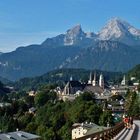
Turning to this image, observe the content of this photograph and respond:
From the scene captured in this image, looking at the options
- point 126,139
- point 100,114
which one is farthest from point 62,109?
point 126,139

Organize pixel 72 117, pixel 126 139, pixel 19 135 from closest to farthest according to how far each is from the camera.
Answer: pixel 126 139 < pixel 19 135 < pixel 72 117

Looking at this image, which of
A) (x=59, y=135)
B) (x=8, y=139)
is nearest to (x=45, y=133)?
(x=59, y=135)

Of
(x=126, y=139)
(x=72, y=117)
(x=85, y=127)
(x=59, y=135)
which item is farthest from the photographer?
(x=72, y=117)

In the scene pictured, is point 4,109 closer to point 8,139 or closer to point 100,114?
point 100,114

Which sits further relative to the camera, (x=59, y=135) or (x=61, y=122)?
(x=61, y=122)

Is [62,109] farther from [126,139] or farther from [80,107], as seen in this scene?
[126,139]

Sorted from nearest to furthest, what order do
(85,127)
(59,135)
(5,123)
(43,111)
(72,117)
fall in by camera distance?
(85,127) → (59,135) → (72,117) → (5,123) → (43,111)

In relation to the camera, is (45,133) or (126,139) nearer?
(126,139)

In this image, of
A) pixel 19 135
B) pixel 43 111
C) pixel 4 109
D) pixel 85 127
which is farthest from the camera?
pixel 4 109

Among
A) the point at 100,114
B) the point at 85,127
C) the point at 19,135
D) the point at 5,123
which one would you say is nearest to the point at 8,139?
the point at 19,135
